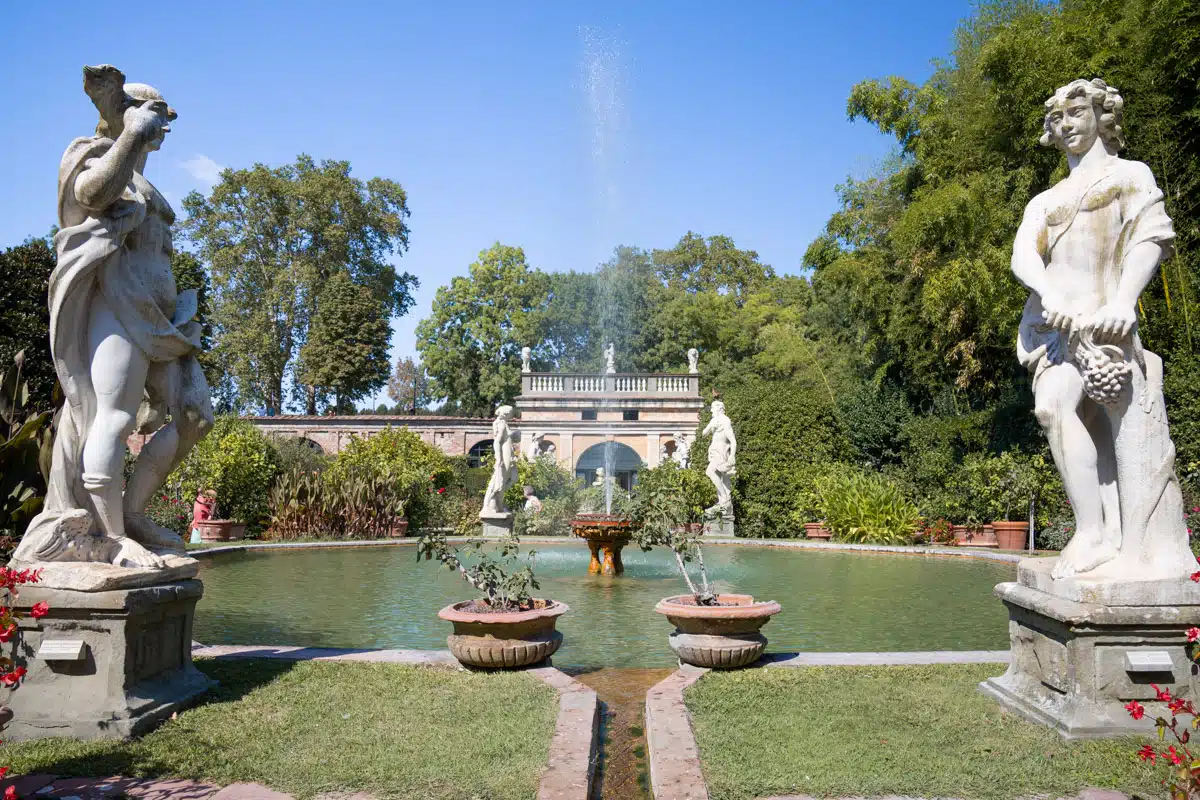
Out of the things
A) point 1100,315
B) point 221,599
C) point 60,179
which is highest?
point 60,179

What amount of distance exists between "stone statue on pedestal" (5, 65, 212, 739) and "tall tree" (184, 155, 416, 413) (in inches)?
1265

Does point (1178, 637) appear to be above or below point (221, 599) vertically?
above

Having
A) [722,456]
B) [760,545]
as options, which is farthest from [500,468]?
[760,545]

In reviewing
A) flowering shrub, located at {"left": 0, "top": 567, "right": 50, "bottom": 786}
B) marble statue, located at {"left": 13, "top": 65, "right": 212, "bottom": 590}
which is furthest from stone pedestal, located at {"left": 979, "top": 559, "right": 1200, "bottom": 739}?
marble statue, located at {"left": 13, "top": 65, "right": 212, "bottom": 590}

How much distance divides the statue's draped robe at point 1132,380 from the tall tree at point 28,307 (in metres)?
19.1

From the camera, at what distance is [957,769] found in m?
3.15

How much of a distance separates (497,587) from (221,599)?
14.4 feet

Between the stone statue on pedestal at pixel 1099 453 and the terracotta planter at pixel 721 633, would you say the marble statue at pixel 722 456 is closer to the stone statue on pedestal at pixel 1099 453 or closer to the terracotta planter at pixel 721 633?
the terracotta planter at pixel 721 633

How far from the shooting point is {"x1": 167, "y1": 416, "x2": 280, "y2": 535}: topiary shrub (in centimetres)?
1523

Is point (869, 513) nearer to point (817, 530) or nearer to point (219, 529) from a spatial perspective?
point (817, 530)

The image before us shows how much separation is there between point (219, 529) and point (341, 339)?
21.7 meters

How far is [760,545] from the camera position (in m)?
14.5

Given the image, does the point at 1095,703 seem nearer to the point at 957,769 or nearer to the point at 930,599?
the point at 957,769

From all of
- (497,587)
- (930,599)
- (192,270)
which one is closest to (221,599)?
(497,587)
